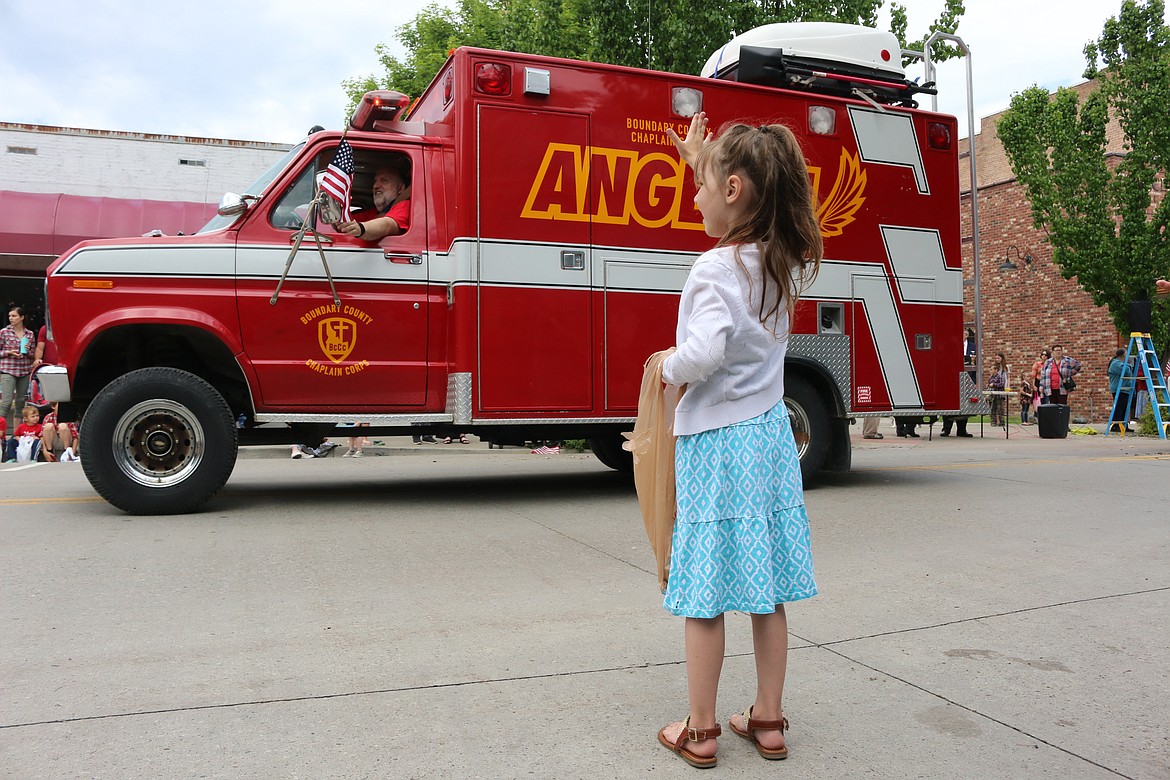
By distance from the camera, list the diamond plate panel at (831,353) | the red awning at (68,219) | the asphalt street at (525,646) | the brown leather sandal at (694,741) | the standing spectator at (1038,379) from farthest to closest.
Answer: the standing spectator at (1038,379), the red awning at (68,219), the diamond plate panel at (831,353), the asphalt street at (525,646), the brown leather sandal at (694,741)

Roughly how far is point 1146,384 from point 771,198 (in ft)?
57.4

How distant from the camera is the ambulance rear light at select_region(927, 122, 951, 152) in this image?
8.43 m

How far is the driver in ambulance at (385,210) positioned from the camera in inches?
261

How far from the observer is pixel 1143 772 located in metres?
2.53

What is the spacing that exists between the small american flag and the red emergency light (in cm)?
34

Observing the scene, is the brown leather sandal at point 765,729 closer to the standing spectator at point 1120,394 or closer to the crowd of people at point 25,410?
the crowd of people at point 25,410

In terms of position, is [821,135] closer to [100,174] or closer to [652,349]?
[652,349]

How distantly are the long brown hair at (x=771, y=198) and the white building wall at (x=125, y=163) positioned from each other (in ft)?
65.7

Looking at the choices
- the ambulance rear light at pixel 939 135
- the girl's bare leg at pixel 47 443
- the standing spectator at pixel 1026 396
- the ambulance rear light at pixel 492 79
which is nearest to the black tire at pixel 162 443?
the ambulance rear light at pixel 492 79

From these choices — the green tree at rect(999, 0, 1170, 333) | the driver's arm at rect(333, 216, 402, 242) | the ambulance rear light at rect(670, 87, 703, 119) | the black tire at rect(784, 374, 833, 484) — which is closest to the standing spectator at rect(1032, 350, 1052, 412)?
the green tree at rect(999, 0, 1170, 333)

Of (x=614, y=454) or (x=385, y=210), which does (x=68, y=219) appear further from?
(x=614, y=454)

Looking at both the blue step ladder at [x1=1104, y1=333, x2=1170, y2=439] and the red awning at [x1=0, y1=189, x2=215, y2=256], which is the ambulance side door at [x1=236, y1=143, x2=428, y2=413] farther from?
the blue step ladder at [x1=1104, y1=333, x2=1170, y2=439]

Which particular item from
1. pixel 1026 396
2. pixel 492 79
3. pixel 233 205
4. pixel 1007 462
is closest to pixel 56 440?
pixel 233 205

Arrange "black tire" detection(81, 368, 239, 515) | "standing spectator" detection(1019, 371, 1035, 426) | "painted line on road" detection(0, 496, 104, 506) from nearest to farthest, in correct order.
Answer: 1. "black tire" detection(81, 368, 239, 515)
2. "painted line on road" detection(0, 496, 104, 506)
3. "standing spectator" detection(1019, 371, 1035, 426)
